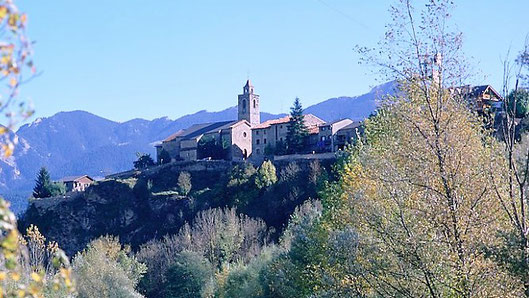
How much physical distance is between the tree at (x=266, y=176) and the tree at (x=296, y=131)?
631 centimetres

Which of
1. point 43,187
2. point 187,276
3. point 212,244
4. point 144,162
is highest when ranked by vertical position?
point 144,162

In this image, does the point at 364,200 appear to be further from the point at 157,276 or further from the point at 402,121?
the point at 157,276

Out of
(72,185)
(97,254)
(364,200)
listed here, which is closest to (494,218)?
(364,200)

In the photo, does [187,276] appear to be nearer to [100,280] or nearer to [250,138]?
[100,280]

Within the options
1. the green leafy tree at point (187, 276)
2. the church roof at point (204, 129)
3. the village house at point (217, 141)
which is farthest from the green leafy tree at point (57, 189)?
the green leafy tree at point (187, 276)

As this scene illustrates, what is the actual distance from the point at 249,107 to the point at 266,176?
2846 centimetres

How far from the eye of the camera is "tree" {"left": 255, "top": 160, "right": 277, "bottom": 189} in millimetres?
61062

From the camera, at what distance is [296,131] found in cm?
6856

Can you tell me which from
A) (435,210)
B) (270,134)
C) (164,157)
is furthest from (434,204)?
(164,157)

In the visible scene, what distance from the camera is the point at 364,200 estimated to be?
13539mm

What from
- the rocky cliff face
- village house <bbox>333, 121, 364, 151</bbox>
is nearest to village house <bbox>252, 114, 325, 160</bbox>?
village house <bbox>333, 121, 364, 151</bbox>

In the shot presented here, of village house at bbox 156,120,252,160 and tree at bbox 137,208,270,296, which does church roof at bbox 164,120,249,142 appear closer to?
village house at bbox 156,120,252,160

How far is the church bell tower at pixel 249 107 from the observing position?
88250 millimetres

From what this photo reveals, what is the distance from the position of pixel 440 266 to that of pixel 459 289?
0.47 meters
